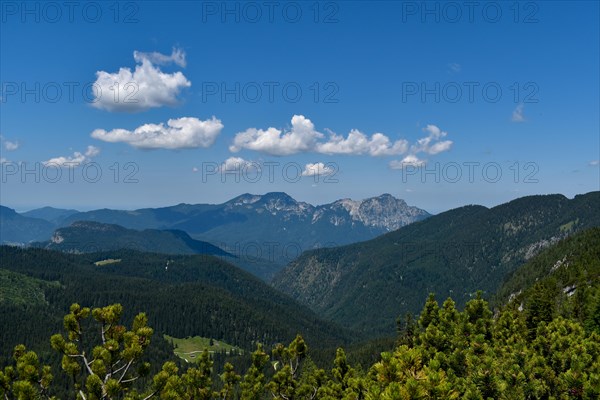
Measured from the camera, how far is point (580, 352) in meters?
32.3

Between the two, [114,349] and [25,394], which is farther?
[114,349]

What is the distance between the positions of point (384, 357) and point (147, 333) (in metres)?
11.1

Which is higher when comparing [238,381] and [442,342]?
[442,342]

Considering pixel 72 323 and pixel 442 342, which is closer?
pixel 72 323

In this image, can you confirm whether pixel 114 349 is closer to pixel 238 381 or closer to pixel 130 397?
pixel 130 397

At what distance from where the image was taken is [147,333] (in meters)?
19.1

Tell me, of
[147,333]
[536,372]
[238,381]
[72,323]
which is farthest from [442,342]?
[72,323]

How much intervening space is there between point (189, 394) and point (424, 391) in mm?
21498

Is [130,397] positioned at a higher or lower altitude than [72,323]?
lower

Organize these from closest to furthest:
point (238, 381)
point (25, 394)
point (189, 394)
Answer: point (25, 394), point (189, 394), point (238, 381)

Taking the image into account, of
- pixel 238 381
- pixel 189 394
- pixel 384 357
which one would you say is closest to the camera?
pixel 384 357

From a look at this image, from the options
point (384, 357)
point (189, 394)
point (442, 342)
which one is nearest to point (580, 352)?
point (442, 342)

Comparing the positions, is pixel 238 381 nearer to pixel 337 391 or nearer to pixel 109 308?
pixel 337 391

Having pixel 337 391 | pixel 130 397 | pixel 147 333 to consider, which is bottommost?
pixel 337 391
